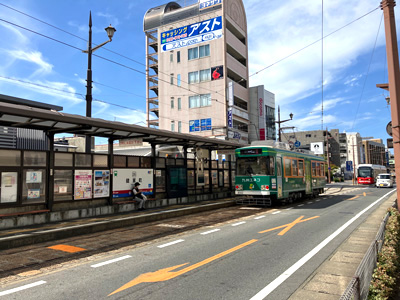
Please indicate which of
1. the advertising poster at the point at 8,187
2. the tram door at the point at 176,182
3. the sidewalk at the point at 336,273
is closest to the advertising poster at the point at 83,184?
the advertising poster at the point at 8,187

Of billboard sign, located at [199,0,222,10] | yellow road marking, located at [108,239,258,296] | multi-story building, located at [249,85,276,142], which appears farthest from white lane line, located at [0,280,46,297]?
billboard sign, located at [199,0,222,10]

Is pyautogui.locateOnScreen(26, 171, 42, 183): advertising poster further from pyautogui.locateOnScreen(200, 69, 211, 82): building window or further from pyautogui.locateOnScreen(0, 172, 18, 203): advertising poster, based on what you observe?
pyautogui.locateOnScreen(200, 69, 211, 82): building window

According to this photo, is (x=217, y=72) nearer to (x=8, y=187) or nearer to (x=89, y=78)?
(x=89, y=78)

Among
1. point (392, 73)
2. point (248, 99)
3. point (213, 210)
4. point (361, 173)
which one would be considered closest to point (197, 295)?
point (392, 73)

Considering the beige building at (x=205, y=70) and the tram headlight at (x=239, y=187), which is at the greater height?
the beige building at (x=205, y=70)

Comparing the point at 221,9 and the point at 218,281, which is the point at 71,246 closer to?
the point at 218,281

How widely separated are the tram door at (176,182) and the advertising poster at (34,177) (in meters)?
7.76

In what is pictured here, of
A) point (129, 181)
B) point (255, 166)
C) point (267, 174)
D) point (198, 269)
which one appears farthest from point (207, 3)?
point (198, 269)

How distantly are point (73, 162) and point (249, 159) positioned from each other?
9.05 meters

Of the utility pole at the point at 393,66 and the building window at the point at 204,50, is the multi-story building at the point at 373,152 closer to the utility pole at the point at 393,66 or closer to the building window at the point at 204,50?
the building window at the point at 204,50

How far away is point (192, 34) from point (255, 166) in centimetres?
3874

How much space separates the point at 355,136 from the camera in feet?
378

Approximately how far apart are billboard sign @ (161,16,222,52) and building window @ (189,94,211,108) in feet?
29.1

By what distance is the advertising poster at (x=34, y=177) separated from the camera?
11727mm
